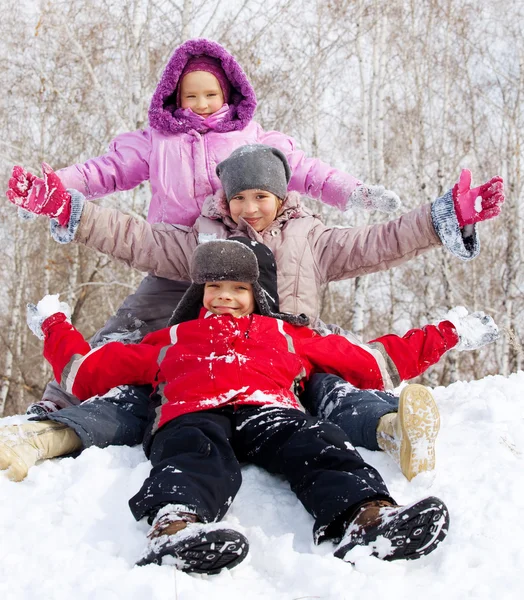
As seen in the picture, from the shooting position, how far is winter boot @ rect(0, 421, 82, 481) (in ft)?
6.89

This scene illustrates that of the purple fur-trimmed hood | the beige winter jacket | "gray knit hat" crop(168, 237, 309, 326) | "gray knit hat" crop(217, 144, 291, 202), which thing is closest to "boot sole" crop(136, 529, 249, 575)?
"gray knit hat" crop(168, 237, 309, 326)

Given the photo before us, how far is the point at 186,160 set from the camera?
3.52 m

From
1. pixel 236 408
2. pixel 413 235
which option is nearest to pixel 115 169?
pixel 413 235

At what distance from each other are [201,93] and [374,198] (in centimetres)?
131

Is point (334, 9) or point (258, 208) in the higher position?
point (334, 9)

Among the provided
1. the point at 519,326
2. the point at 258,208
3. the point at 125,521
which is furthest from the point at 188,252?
the point at 519,326

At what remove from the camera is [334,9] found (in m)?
9.54

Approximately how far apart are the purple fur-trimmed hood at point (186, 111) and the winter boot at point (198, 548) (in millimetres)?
2689

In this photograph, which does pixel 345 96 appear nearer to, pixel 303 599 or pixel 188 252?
pixel 188 252

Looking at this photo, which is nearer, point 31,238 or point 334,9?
point 334,9

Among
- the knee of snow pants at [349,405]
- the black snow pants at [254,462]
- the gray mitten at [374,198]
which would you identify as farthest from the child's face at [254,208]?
the black snow pants at [254,462]

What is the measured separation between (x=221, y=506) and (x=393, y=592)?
1.94 feet

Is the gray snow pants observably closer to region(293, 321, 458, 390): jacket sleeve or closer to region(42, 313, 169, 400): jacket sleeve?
region(42, 313, 169, 400): jacket sleeve

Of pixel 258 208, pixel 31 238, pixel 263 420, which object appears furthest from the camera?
pixel 31 238
